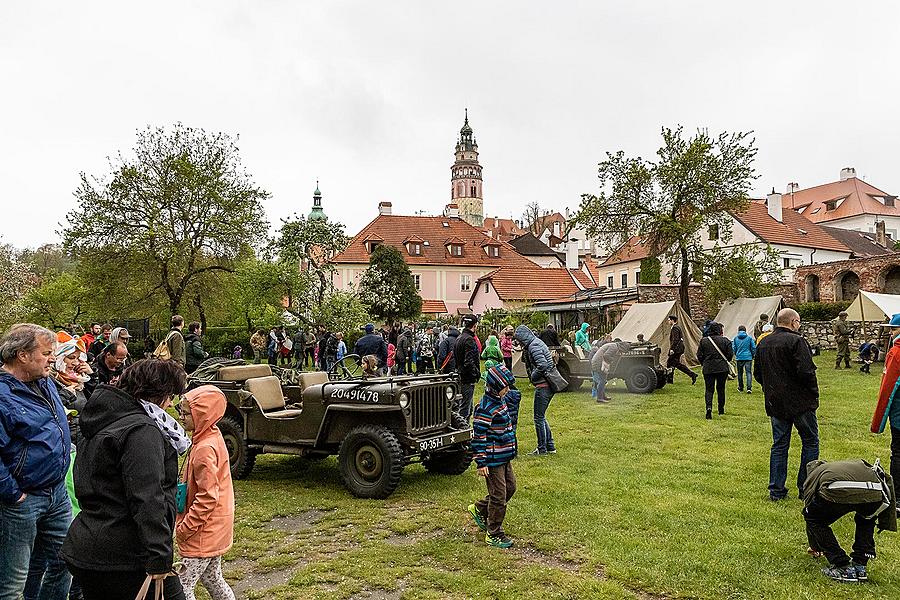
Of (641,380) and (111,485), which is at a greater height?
(111,485)

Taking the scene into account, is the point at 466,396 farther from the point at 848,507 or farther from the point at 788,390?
the point at 848,507

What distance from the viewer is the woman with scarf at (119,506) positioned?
118 inches

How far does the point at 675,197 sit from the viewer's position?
95.8 ft

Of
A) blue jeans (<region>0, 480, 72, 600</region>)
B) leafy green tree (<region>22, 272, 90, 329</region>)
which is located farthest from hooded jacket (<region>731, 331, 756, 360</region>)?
leafy green tree (<region>22, 272, 90, 329</region>)

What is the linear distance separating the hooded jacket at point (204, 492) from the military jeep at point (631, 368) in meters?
13.1

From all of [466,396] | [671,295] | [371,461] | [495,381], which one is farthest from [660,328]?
[495,381]

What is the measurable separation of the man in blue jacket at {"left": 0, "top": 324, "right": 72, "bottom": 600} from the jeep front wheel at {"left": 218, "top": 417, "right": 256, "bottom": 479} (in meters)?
4.56

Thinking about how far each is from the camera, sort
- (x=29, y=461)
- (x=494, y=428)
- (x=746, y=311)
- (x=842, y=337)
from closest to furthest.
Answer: (x=29, y=461), (x=494, y=428), (x=842, y=337), (x=746, y=311)

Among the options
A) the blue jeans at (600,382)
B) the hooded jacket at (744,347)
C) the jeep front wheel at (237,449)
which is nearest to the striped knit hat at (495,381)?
the jeep front wheel at (237,449)

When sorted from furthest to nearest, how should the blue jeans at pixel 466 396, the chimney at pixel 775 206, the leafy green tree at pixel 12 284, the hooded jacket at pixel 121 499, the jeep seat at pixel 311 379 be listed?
the chimney at pixel 775 206 < the leafy green tree at pixel 12 284 < the blue jeans at pixel 466 396 < the jeep seat at pixel 311 379 < the hooded jacket at pixel 121 499

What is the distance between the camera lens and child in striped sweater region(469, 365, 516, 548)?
5.95 m

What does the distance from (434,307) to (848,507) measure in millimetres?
54308

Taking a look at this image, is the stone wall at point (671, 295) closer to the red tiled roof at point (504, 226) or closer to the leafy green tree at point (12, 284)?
the leafy green tree at point (12, 284)

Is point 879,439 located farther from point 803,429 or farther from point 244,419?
point 244,419
